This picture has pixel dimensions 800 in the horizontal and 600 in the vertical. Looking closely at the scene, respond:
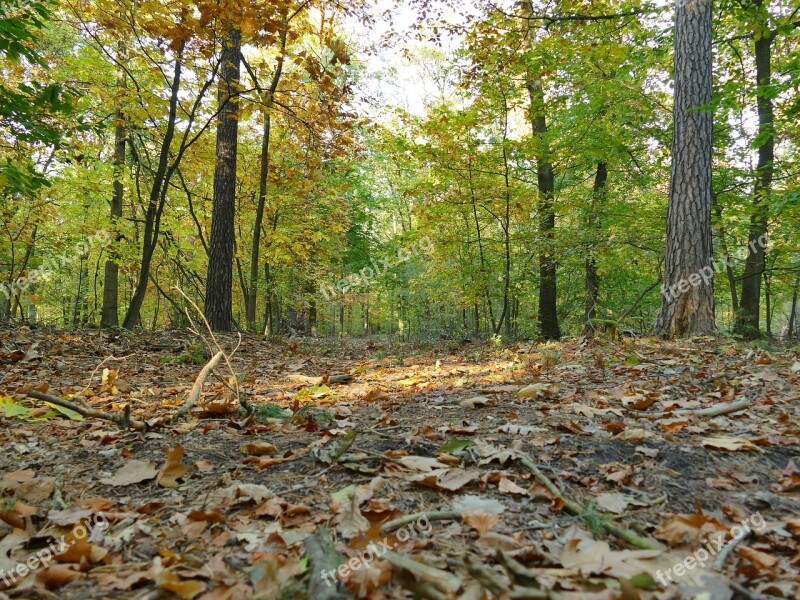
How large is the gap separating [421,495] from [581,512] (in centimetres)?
60

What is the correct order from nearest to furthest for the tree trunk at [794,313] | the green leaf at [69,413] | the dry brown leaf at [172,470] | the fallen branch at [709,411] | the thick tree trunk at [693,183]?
the dry brown leaf at [172,470] < the fallen branch at [709,411] < the green leaf at [69,413] < the thick tree trunk at [693,183] < the tree trunk at [794,313]

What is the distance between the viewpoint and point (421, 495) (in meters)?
1.81

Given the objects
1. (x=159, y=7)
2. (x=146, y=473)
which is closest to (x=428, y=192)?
(x=159, y=7)

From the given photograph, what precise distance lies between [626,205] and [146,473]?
1061 cm

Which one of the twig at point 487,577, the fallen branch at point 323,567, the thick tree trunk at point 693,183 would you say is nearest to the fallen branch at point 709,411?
the twig at point 487,577

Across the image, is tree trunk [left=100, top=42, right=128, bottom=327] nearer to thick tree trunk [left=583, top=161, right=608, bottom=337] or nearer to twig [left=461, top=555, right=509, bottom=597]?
thick tree trunk [left=583, top=161, right=608, bottom=337]

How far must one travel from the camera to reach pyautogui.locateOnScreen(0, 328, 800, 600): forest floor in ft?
4.09

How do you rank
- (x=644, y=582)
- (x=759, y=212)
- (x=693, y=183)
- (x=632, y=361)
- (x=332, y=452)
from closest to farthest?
1. (x=644, y=582)
2. (x=332, y=452)
3. (x=632, y=361)
4. (x=693, y=183)
5. (x=759, y=212)

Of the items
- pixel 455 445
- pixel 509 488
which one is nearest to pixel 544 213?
pixel 455 445

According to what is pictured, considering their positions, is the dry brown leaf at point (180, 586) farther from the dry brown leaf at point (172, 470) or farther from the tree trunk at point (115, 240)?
the tree trunk at point (115, 240)

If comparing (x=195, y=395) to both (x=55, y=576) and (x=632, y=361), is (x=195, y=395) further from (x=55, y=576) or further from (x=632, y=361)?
(x=632, y=361)

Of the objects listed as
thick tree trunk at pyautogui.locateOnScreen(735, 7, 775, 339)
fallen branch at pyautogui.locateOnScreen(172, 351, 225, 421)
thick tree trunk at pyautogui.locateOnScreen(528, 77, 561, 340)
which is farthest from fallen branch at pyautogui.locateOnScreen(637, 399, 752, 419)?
thick tree trunk at pyautogui.locateOnScreen(528, 77, 561, 340)

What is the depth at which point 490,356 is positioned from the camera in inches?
277

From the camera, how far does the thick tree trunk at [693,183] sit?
544 centimetres
